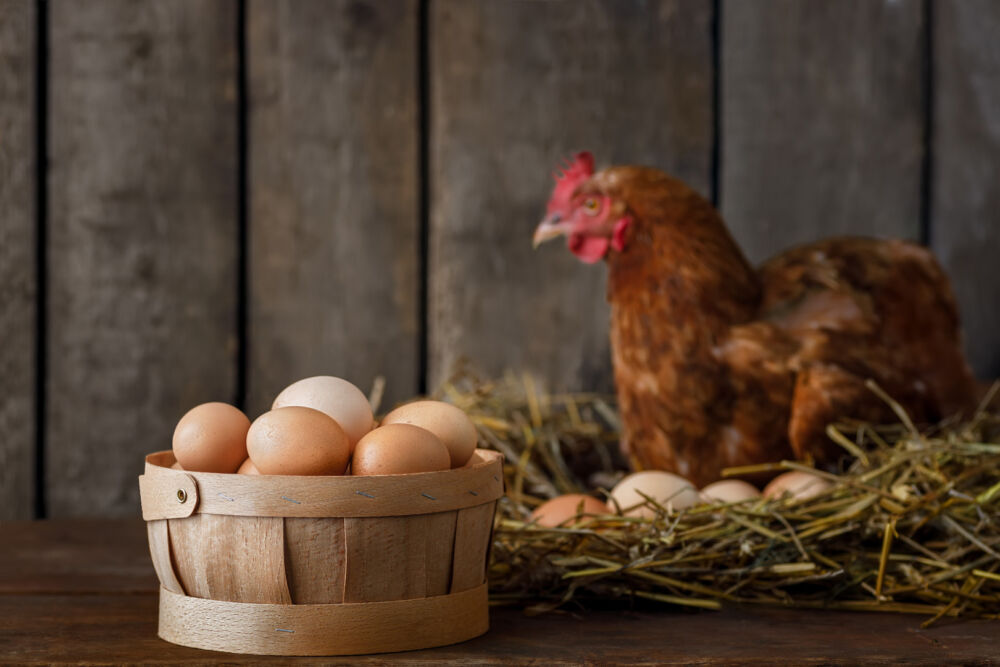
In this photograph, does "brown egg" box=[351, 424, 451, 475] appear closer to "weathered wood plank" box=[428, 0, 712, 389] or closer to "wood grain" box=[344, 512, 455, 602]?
"wood grain" box=[344, 512, 455, 602]

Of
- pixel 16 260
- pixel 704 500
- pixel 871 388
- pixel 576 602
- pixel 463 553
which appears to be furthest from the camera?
pixel 16 260

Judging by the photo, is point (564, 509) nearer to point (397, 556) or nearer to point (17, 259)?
point (397, 556)

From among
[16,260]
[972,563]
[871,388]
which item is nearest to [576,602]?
[972,563]

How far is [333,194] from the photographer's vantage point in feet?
5.60

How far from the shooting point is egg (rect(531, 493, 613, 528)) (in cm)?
114

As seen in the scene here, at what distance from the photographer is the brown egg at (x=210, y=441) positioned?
84 cm

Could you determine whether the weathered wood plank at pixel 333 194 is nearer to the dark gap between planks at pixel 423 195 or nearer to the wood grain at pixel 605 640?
the dark gap between planks at pixel 423 195

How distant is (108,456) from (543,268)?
79 cm

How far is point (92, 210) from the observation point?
166 cm

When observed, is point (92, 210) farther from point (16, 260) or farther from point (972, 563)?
point (972, 563)

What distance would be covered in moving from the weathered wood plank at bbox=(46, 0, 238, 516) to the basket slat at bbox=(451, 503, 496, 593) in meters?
0.93

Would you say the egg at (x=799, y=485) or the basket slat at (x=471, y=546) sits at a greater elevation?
the basket slat at (x=471, y=546)

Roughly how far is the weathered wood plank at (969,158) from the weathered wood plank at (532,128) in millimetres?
Result: 393

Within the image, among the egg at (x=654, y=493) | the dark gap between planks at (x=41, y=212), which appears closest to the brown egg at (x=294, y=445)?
the egg at (x=654, y=493)
